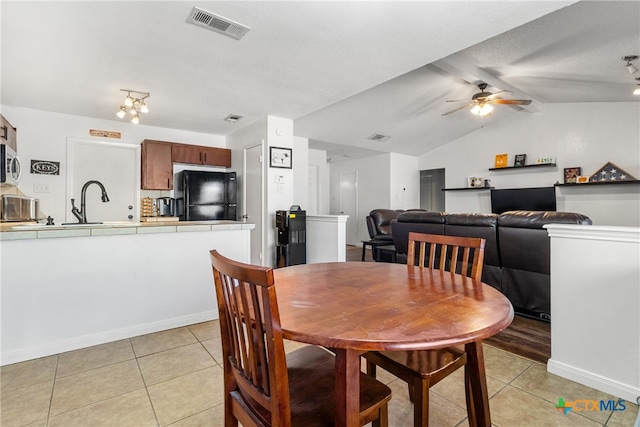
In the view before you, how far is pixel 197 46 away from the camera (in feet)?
8.13

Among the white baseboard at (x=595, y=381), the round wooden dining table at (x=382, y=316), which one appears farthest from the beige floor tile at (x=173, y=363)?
the white baseboard at (x=595, y=381)

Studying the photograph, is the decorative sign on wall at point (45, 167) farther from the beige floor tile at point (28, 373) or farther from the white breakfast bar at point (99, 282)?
the beige floor tile at point (28, 373)

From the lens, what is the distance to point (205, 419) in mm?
1533

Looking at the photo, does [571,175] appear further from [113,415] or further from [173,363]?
[113,415]

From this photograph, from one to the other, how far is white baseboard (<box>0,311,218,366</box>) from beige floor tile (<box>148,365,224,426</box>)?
860 mm

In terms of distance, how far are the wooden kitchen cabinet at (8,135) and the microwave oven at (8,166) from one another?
0.12 m

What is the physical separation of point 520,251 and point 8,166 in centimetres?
510

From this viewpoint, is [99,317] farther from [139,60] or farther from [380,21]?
[380,21]

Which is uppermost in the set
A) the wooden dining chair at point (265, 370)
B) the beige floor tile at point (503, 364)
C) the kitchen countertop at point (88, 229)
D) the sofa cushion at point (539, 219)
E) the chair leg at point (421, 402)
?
the sofa cushion at point (539, 219)

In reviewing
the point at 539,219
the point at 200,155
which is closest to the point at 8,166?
the point at 200,155

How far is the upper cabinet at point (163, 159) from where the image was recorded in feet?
14.9

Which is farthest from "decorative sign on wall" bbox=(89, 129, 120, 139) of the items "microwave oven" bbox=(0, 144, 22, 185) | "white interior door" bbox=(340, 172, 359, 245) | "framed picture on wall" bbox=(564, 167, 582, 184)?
"framed picture on wall" bbox=(564, 167, 582, 184)

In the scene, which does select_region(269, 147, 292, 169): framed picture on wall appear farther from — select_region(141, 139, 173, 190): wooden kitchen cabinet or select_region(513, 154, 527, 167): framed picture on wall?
select_region(513, 154, 527, 167): framed picture on wall

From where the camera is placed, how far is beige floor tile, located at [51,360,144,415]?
166 cm
